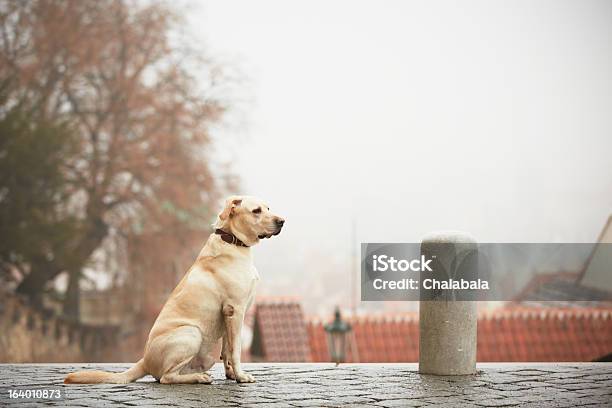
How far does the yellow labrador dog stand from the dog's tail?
0.41 ft

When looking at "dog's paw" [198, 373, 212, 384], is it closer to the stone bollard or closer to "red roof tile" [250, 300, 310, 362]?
the stone bollard

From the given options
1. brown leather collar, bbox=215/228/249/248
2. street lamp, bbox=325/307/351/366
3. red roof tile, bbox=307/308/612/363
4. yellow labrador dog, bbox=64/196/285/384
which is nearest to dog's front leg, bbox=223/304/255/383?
yellow labrador dog, bbox=64/196/285/384

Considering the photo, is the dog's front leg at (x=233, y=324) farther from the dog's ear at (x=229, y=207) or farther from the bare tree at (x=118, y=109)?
the bare tree at (x=118, y=109)

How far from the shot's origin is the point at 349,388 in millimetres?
7305

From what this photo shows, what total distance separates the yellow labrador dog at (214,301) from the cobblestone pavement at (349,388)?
0.69 feet

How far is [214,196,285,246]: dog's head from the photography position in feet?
22.9

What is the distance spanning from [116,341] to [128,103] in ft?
23.6

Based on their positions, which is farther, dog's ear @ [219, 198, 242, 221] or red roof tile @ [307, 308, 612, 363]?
red roof tile @ [307, 308, 612, 363]

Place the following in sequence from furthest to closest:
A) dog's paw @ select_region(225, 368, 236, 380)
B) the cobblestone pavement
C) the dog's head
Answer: dog's paw @ select_region(225, 368, 236, 380)
the dog's head
the cobblestone pavement

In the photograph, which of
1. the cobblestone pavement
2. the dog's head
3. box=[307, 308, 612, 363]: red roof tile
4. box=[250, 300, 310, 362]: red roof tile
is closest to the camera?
the cobblestone pavement

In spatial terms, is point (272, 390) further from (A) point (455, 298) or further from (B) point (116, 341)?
(B) point (116, 341)

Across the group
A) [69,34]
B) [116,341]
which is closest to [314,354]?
[116,341]

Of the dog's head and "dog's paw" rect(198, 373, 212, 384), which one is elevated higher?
the dog's head

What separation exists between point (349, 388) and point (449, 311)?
1371 millimetres
